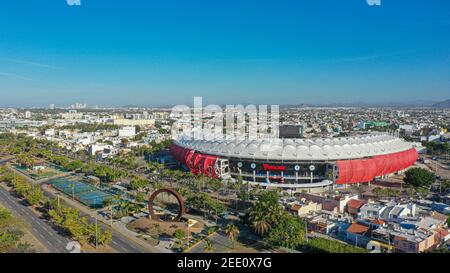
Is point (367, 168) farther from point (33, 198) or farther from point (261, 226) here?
point (33, 198)

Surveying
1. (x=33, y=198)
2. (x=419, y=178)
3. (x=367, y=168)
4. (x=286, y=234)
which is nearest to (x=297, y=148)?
(x=367, y=168)

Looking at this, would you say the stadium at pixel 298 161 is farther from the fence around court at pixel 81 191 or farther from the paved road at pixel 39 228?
the paved road at pixel 39 228

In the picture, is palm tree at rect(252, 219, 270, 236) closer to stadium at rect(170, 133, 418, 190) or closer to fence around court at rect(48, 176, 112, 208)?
stadium at rect(170, 133, 418, 190)

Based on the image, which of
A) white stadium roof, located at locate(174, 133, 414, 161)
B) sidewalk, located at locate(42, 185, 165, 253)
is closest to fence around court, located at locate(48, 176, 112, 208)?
sidewalk, located at locate(42, 185, 165, 253)

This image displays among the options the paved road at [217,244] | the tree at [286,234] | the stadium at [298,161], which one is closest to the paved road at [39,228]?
the paved road at [217,244]

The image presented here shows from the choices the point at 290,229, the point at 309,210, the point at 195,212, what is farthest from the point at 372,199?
the point at 195,212
